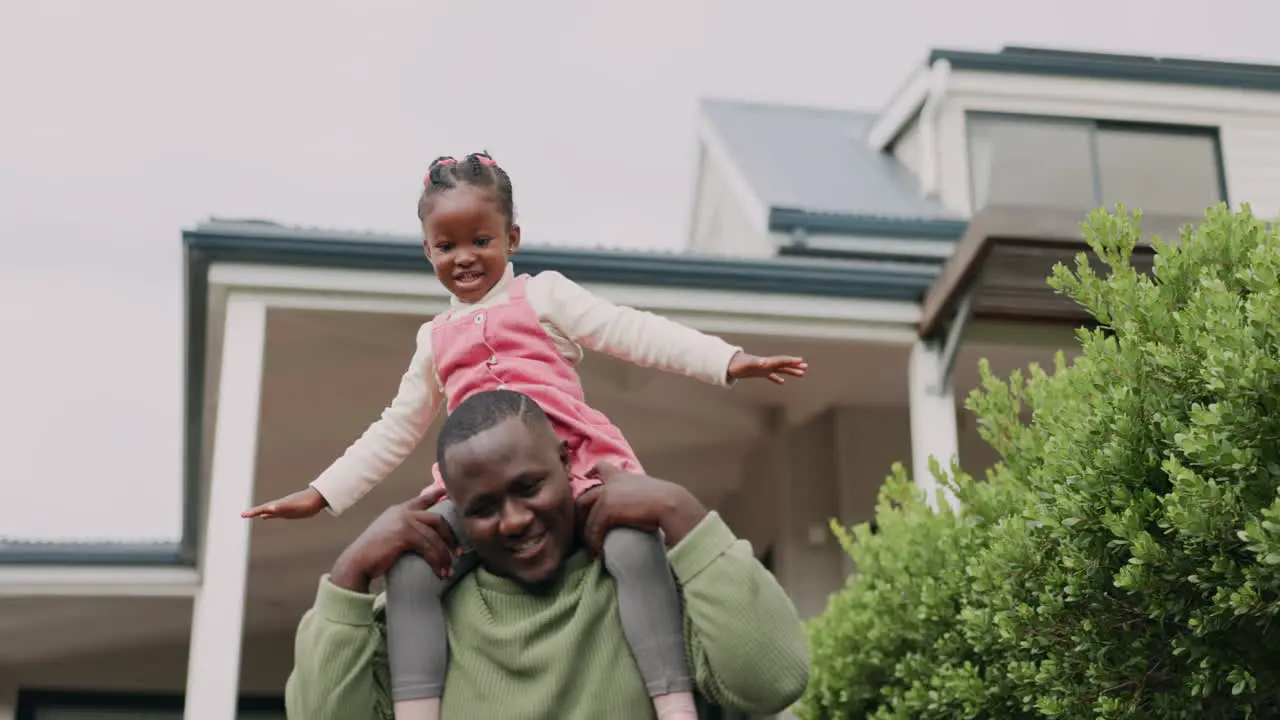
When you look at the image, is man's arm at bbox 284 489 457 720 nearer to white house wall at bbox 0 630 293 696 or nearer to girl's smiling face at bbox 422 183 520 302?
girl's smiling face at bbox 422 183 520 302

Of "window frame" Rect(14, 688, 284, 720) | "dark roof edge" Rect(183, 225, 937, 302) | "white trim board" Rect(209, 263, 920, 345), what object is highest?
"dark roof edge" Rect(183, 225, 937, 302)

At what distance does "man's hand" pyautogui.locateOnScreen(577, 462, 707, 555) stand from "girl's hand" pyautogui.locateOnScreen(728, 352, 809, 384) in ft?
0.80

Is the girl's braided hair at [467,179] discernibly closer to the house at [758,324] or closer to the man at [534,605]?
the man at [534,605]

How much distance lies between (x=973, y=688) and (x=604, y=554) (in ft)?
10.8

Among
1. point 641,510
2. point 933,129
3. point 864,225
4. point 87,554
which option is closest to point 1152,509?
point 641,510

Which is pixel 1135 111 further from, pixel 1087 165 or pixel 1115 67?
pixel 1087 165

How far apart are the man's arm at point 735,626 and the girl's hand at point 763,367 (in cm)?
29

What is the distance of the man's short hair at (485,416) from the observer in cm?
242

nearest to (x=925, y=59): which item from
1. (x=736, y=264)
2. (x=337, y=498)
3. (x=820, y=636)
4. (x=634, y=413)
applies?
(x=634, y=413)

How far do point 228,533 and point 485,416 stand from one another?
19.0ft

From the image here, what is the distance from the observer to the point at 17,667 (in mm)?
13953

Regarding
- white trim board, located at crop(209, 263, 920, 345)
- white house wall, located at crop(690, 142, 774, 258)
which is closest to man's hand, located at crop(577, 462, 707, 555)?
white trim board, located at crop(209, 263, 920, 345)

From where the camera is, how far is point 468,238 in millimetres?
2760

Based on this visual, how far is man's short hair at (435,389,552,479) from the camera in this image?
95.2 inches
